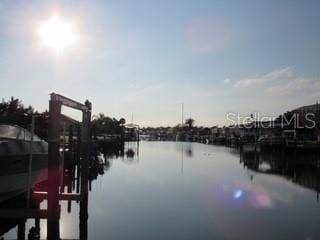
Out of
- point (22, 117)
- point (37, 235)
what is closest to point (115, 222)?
point (37, 235)

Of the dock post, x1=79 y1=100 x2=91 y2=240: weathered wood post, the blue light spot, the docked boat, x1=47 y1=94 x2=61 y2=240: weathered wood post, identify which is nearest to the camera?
x1=47 y1=94 x2=61 y2=240: weathered wood post

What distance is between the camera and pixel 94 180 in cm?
2978

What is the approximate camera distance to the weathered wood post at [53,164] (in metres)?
11.4

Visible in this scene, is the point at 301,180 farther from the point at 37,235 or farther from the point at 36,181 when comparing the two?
the point at 37,235

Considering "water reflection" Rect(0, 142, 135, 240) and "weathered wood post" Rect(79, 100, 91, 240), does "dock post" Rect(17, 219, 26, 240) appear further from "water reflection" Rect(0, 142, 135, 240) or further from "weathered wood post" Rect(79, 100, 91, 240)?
"weathered wood post" Rect(79, 100, 91, 240)

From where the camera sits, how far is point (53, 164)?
11.4 meters

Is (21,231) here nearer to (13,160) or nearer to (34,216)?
(34,216)

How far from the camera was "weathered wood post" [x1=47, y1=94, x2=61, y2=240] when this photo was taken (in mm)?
11438

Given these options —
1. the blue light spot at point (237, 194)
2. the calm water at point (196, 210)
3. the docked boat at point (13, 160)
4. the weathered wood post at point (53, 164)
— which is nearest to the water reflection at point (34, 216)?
the weathered wood post at point (53, 164)

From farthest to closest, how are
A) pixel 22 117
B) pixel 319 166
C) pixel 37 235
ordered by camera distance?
Result: pixel 319 166 < pixel 22 117 < pixel 37 235

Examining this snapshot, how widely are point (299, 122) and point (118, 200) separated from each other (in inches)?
3557

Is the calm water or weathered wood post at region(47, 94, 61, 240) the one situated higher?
weathered wood post at region(47, 94, 61, 240)

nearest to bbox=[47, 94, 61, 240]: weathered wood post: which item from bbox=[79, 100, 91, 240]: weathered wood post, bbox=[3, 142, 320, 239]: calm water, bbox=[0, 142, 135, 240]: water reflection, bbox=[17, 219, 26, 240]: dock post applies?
bbox=[0, 142, 135, 240]: water reflection

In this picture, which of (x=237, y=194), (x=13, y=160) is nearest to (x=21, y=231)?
(x=13, y=160)
